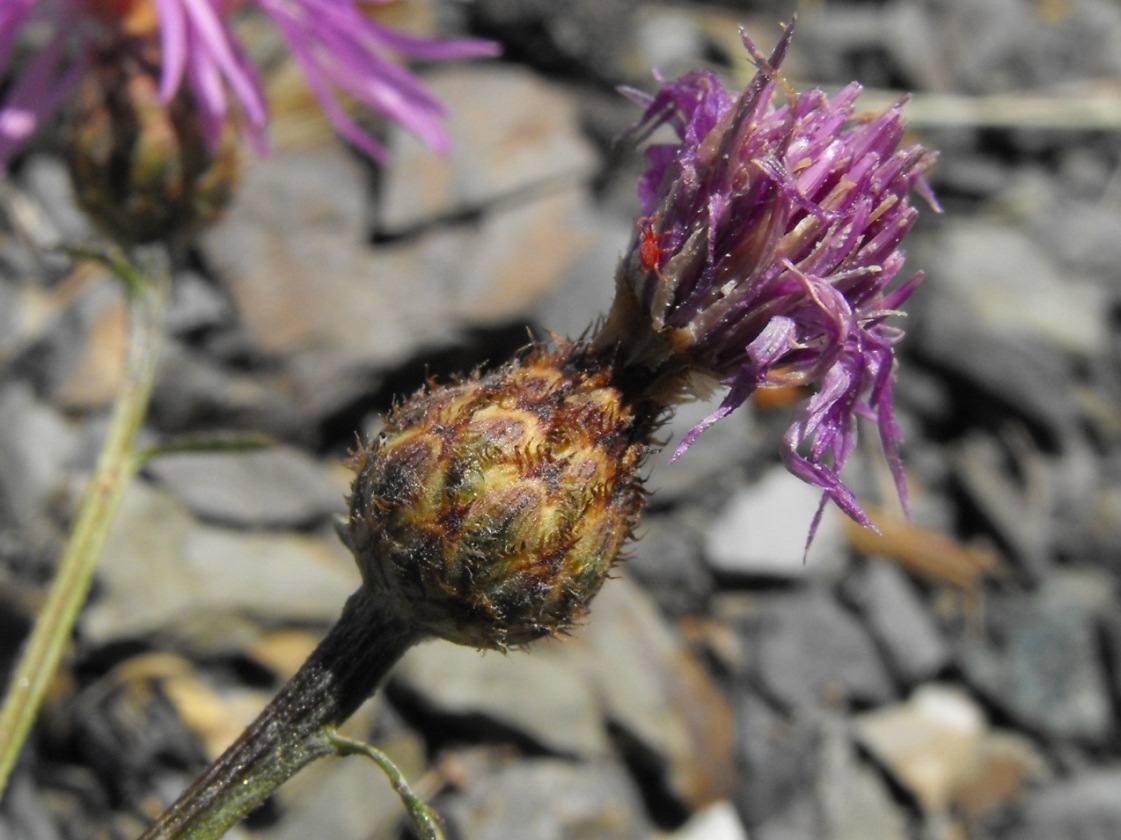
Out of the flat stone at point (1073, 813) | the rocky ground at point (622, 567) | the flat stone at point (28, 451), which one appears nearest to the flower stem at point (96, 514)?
the rocky ground at point (622, 567)

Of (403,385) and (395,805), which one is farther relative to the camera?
(403,385)

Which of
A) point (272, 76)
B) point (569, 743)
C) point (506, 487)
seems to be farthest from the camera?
point (272, 76)

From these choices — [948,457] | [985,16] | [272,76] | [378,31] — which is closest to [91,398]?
[272,76]

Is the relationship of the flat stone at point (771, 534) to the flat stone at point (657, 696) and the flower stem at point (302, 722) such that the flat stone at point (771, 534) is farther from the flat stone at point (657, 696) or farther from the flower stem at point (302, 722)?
the flower stem at point (302, 722)

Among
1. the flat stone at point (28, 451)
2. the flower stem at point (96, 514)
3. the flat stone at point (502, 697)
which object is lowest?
the flat stone at point (502, 697)

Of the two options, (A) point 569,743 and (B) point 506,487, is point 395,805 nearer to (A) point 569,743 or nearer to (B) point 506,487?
(A) point 569,743

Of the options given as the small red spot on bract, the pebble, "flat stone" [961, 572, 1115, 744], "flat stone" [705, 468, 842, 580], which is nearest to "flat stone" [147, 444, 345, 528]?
"flat stone" [705, 468, 842, 580]

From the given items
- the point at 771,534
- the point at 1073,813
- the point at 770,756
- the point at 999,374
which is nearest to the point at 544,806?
the point at 770,756
